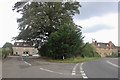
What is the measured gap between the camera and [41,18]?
5603 centimetres

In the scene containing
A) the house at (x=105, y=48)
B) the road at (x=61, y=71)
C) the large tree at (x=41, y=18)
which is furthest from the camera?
the house at (x=105, y=48)

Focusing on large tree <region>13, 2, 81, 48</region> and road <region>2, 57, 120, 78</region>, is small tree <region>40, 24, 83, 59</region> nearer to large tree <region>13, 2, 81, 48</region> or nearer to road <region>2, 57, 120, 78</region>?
large tree <region>13, 2, 81, 48</region>

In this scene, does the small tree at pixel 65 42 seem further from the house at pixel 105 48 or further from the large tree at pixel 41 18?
the house at pixel 105 48

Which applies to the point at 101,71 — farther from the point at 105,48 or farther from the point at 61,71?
the point at 105,48

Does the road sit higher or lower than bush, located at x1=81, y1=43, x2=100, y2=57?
lower

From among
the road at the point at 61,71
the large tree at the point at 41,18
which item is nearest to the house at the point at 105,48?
the large tree at the point at 41,18

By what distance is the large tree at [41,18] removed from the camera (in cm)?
5625

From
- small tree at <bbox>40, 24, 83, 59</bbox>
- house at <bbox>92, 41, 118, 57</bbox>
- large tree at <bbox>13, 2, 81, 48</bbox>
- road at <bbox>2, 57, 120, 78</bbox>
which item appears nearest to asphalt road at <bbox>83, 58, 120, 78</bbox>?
road at <bbox>2, 57, 120, 78</bbox>

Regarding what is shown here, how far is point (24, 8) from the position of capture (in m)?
59.7

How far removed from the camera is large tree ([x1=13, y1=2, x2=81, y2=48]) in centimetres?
5625

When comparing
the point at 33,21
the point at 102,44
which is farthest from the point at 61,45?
the point at 102,44

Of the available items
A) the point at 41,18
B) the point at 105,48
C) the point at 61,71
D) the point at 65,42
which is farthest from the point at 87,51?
the point at 105,48

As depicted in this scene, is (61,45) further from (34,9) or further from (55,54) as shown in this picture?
(34,9)

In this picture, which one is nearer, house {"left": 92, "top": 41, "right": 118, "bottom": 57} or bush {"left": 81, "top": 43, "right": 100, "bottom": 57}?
bush {"left": 81, "top": 43, "right": 100, "bottom": 57}
